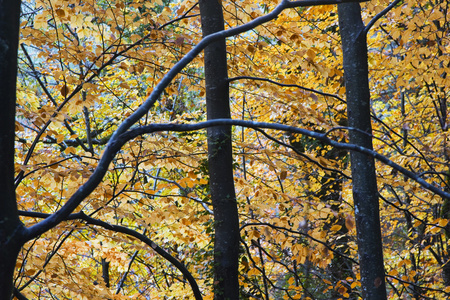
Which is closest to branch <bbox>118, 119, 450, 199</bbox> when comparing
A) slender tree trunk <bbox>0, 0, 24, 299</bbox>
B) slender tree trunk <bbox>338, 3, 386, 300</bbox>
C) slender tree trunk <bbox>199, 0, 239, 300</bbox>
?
slender tree trunk <bbox>0, 0, 24, 299</bbox>

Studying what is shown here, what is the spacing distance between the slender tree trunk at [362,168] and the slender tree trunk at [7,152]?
7.93ft

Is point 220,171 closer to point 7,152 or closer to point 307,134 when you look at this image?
point 307,134

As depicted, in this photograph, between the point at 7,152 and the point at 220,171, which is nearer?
the point at 7,152

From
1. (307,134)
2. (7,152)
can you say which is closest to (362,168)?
(307,134)

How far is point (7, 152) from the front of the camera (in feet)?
4.75

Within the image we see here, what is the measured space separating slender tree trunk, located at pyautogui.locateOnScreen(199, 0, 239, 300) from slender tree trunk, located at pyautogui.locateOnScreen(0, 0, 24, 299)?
198cm

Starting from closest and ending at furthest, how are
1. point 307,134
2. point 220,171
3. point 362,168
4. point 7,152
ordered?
point 7,152, point 307,134, point 362,168, point 220,171

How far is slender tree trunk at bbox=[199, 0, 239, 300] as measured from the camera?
322 cm

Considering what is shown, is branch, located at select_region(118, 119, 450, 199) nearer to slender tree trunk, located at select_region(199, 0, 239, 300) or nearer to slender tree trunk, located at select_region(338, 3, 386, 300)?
slender tree trunk, located at select_region(338, 3, 386, 300)

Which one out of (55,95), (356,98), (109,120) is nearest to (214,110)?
(356,98)

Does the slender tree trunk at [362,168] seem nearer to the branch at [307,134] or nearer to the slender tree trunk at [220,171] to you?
the slender tree trunk at [220,171]

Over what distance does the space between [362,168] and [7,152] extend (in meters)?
2.52

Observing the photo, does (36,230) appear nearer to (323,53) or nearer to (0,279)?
(0,279)

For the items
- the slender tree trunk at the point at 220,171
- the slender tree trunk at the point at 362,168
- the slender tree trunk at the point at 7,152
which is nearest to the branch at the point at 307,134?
the slender tree trunk at the point at 7,152
